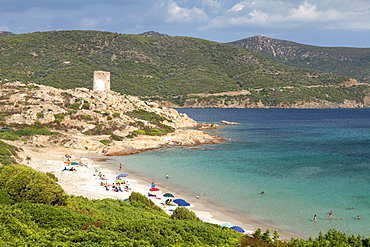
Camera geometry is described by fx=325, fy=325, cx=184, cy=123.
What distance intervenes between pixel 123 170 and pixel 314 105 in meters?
177

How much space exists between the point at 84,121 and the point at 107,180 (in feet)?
104

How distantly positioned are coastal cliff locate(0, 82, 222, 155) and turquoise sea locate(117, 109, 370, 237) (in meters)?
6.10

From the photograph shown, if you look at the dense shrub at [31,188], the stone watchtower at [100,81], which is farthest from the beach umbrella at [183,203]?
the stone watchtower at [100,81]

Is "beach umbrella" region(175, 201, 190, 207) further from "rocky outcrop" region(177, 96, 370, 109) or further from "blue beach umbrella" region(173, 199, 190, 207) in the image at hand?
"rocky outcrop" region(177, 96, 370, 109)

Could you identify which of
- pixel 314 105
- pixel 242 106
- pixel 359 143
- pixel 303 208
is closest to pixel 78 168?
pixel 303 208

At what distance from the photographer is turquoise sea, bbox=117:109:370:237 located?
24.7 metres

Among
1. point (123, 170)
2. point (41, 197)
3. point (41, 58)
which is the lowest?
point (123, 170)

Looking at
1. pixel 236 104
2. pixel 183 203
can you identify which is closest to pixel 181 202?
pixel 183 203

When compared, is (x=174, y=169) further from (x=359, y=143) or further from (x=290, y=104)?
(x=290, y=104)

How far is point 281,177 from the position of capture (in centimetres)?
3628

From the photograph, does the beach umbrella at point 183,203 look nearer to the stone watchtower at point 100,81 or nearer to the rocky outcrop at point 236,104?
the stone watchtower at point 100,81

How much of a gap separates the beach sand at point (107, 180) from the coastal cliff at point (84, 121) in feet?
14.3

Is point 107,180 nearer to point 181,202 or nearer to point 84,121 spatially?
point 181,202

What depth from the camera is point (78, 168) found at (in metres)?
37.9
